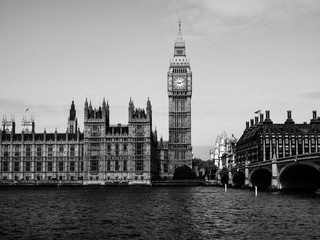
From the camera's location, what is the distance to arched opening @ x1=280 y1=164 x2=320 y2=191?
391 feet

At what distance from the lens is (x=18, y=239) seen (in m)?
47.4

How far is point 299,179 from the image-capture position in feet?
418

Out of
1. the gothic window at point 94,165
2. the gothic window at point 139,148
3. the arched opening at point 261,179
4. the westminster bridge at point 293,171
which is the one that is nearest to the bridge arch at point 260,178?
the arched opening at point 261,179

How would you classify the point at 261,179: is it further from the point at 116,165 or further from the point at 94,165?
the point at 94,165

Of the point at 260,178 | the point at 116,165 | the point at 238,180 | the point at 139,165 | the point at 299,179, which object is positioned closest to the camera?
the point at 299,179

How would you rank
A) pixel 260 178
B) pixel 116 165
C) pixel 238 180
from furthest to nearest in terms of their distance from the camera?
pixel 116 165, pixel 238 180, pixel 260 178

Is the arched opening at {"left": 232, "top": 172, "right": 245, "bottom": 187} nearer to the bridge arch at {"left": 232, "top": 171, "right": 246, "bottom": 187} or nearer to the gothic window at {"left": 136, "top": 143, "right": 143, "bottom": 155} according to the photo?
the bridge arch at {"left": 232, "top": 171, "right": 246, "bottom": 187}

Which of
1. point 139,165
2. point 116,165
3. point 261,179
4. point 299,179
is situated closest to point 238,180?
point 261,179

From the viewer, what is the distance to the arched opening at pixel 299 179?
119188mm

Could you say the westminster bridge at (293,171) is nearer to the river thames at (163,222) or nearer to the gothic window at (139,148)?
the river thames at (163,222)

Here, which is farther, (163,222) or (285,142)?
(285,142)

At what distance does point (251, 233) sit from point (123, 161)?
149m

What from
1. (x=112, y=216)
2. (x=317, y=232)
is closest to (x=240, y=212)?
(x=112, y=216)

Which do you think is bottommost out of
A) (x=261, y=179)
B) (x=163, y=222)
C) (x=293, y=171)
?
(x=163, y=222)
